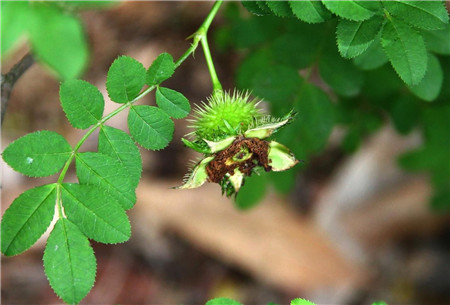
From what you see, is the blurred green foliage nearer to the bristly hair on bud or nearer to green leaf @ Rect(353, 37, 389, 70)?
green leaf @ Rect(353, 37, 389, 70)

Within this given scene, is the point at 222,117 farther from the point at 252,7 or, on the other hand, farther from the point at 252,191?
the point at 252,191

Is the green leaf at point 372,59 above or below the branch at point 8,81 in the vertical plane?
above

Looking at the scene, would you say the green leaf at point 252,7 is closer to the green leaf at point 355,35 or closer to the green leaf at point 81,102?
the green leaf at point 355,35

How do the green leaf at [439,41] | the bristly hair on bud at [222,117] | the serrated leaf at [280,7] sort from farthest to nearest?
the green leaf at [439,41] < the bristly hair on bud at [222,117] < the serrated leaf at [280,7]

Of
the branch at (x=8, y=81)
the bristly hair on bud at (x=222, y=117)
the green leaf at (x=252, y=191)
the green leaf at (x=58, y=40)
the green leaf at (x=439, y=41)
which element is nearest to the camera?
the green leaf at (x=58, y=40)

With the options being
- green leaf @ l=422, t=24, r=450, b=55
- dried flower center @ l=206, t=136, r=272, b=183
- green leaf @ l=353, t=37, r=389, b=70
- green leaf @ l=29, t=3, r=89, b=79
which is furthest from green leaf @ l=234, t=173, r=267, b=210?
green leaf @ l=29, t=3, r=89, b=79

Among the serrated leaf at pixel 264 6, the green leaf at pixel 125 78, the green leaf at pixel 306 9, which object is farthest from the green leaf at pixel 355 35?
the green leaf at pixel 125 78

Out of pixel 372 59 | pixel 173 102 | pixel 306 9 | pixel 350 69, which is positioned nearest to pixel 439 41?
pixel 372 59
